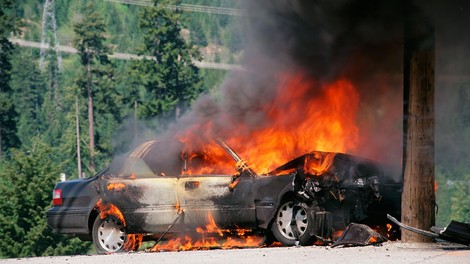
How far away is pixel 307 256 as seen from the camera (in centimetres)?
1396

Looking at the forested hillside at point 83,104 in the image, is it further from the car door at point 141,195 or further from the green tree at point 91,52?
the car door at point 141,195

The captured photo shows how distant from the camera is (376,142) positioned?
19.2m

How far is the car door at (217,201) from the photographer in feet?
52.5

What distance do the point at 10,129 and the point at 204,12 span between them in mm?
43660

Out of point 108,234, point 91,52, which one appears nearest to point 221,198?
point 108,234

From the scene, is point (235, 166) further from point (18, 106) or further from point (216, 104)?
point (18, 106)

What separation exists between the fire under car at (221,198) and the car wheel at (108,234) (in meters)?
0.01

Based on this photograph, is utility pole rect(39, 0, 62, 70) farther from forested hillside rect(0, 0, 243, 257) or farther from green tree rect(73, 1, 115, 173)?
green tree rect(73, 1, 115, 173)

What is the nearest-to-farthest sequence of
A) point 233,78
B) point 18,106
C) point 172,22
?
1. point 233,78
2. point 172,22
3. point 18,106

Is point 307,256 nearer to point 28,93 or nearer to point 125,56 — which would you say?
point 28,93

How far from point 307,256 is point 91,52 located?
10135 cm

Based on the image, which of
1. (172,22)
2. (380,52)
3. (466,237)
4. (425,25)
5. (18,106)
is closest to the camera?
(466,237)

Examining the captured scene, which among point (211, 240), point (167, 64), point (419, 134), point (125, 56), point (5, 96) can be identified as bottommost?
point (211, 240)

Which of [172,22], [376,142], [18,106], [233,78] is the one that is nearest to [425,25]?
[376,142]
